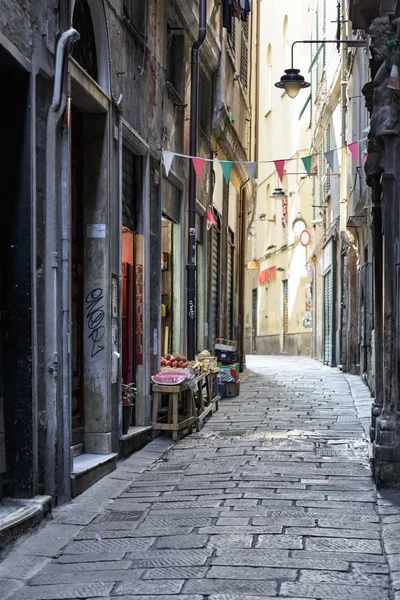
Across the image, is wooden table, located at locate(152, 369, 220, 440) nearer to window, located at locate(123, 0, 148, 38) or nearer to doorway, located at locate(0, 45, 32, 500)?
window, located at locate(123, 0, 148, 38)

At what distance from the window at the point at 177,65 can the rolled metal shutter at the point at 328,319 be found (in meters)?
13.3

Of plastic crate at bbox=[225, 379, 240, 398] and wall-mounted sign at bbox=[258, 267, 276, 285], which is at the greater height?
wall-mounted sign at bbox=[258, 267, 276, 285]

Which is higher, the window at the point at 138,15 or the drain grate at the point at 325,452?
the window at the point at 138,15

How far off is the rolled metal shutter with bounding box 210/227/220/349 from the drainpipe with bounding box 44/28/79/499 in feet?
35.6

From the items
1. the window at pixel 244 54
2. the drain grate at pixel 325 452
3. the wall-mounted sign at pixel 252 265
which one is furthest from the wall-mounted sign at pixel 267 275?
the drain grate at pixel 325 452

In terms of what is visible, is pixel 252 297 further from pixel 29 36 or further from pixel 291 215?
pixel 29 36

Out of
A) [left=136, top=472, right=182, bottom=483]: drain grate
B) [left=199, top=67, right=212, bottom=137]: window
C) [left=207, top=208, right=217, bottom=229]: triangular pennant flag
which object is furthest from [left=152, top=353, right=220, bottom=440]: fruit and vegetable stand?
[left=199, top=67, right=212, bottom=137]: window

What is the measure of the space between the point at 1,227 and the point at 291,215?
106 feet

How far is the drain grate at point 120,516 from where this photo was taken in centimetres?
707

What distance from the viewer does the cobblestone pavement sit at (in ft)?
17.0

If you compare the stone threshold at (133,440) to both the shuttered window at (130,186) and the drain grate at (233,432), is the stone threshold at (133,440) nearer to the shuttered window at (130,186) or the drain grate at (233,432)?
the drain grate at (233,432)

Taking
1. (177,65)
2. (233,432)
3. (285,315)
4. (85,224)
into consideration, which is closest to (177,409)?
(233,432)

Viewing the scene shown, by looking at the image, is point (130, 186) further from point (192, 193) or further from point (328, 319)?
point (328, 319)

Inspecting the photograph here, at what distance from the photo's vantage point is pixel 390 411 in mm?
8391
